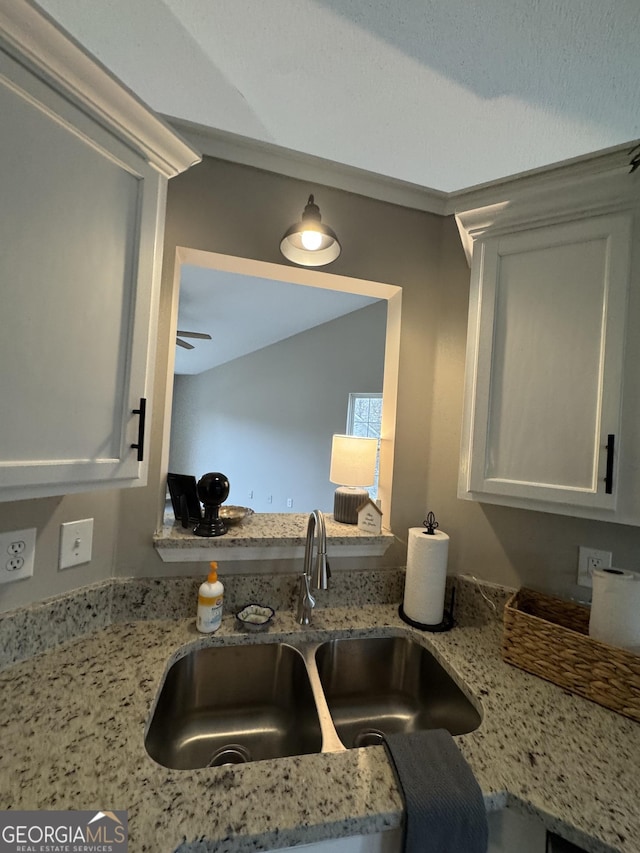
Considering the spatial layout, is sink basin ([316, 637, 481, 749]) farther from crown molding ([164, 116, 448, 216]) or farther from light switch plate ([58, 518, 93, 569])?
crown molding ([164, 116, 448, 216])

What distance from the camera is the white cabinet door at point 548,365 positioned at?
83 centimetres

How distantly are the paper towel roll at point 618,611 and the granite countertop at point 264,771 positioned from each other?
157 mm

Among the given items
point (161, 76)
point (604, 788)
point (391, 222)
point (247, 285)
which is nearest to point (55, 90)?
point (161, 76)

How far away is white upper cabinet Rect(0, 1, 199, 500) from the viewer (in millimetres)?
586

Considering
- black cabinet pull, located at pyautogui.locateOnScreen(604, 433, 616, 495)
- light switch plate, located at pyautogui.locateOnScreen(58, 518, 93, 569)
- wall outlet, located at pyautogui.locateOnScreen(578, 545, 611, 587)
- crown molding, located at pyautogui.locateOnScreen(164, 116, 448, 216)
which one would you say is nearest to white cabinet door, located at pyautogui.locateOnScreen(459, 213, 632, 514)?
black cabinet pull, located at pyautogui.locateOnScreen(604, 433, 616, 495)

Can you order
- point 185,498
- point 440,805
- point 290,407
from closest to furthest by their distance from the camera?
point 440,805 < point 185,498 < point 290,407

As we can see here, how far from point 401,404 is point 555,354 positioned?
49cm

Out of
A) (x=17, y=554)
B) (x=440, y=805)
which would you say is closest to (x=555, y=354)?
(x=440, y=805)

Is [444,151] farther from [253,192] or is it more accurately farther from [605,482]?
[605,482]

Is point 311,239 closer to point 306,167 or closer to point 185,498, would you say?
point 306,167

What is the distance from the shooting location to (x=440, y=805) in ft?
1.81

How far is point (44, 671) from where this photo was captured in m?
0.80

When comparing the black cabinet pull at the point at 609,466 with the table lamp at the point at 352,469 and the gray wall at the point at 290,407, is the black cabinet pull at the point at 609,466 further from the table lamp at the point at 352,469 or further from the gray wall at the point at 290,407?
the gray wall at the point at 290,407

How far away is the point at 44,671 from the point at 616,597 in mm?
1344
